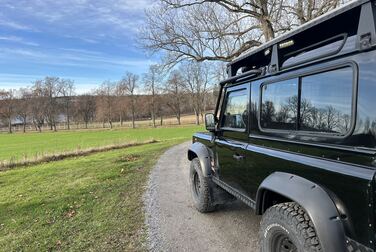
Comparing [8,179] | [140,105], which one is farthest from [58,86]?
[8,179]

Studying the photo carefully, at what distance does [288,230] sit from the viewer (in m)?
2.79

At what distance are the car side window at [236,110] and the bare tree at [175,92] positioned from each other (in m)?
66.8

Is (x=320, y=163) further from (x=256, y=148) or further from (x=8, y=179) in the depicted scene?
(x=8, y=179)

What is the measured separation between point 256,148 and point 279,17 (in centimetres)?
1198

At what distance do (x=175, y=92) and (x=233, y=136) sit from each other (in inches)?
2838

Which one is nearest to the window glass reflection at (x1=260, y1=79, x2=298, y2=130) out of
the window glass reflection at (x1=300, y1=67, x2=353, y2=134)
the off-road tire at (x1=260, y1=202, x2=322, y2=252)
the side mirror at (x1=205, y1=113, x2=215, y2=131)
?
the window glass reflection at (x1=300, y1=67, x2=353, y2=134)

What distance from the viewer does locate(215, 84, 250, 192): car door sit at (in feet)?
13.7

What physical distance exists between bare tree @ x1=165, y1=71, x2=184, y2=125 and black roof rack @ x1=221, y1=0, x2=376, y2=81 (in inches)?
2678

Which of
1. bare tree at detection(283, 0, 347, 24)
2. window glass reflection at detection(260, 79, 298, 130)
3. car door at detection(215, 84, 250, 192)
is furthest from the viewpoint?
bare tree at detection(283, 0, 347, 24)

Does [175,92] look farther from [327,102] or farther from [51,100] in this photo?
[327,102]

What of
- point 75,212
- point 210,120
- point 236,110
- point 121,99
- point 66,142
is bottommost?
point 66,142

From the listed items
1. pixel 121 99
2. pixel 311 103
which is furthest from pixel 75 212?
pixel 121 99

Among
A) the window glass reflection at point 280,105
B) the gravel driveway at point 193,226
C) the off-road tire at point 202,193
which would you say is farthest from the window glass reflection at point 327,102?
the off-road tire at point 202,193

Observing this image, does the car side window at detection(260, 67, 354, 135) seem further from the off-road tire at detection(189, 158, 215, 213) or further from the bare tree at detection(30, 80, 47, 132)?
the bare tree at detection(30, 80, 47, 132)
